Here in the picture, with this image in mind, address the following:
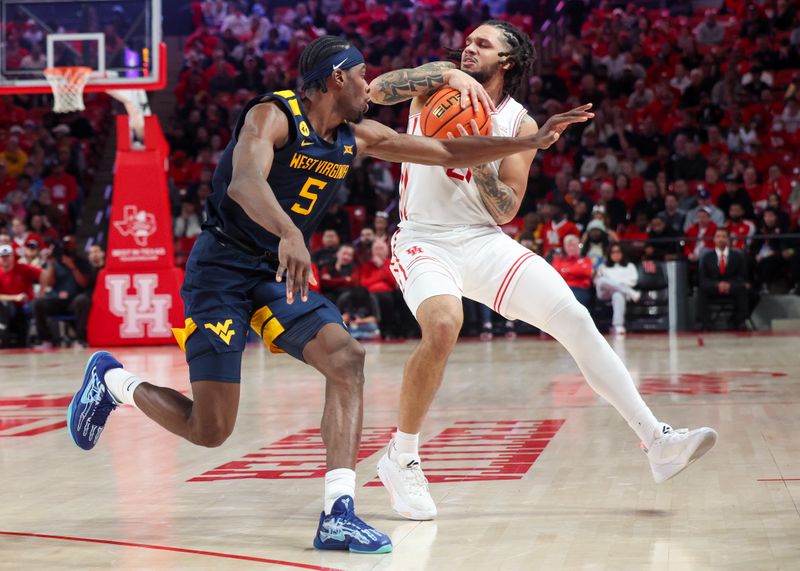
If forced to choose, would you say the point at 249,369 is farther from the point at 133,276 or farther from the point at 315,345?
the point at 315,345

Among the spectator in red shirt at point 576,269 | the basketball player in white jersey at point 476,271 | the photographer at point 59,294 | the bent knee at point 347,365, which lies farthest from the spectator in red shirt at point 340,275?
the bent knee at point 347,365

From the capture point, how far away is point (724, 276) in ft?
49.5

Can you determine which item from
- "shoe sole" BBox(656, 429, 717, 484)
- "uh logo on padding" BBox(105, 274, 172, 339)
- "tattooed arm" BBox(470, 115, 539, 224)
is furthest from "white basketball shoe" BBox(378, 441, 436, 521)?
"uh logo on padding" BBox(105, 274, 172, 339)

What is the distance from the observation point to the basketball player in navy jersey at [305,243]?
3951mm

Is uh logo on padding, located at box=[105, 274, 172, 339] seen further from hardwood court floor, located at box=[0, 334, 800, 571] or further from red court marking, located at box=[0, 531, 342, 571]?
red court marking, located at box=[0, 531, 342, 571]

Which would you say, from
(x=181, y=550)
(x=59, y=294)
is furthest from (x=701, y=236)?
(x=181, y=550)

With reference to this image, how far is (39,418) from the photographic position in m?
7.81

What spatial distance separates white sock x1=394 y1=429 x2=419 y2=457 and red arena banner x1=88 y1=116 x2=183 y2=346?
35.1 feet

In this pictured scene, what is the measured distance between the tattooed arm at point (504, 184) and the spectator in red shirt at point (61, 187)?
15.2 meters

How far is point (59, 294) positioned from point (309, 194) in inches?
485

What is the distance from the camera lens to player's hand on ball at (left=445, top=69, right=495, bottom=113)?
489cm

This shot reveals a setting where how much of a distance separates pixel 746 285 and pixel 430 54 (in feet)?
27.6

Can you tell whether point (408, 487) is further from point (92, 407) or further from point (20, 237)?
point (20, 237)

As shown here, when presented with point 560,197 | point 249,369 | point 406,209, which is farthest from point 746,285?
point 406,209
